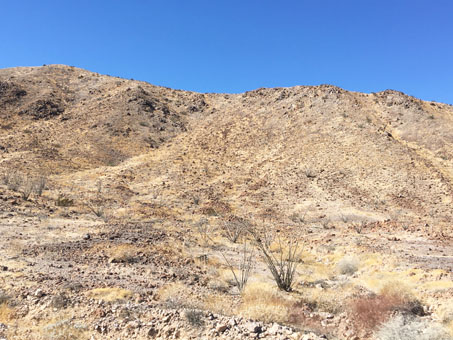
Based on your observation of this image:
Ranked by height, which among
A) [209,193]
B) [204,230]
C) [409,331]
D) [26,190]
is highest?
[209,193]

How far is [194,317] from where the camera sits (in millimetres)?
5914

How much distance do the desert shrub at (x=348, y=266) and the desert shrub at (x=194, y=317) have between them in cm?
693

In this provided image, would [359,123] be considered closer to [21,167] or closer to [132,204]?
[132,204]

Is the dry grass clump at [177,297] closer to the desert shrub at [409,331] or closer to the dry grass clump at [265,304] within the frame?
the dry grass clump at [265,304]

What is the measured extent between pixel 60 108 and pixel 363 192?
129 ft

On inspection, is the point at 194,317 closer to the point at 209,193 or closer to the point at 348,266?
the point at 348,266

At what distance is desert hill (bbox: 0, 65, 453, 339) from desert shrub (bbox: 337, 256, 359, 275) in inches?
11.9

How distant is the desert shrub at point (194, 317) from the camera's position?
581cm

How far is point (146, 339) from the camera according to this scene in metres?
5.68

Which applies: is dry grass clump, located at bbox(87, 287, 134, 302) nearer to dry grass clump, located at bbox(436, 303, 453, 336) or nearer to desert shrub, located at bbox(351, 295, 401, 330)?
desert shrub, located at bbox(351, 295, 401, 330)

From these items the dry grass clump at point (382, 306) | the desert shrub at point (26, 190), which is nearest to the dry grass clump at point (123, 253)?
the dry grass clump at point (382, 306)

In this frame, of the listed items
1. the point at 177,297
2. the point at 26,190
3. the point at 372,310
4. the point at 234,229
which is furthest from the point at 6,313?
the point at 26,190

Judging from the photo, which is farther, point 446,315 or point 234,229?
point 234,229

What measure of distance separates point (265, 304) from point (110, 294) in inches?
137
